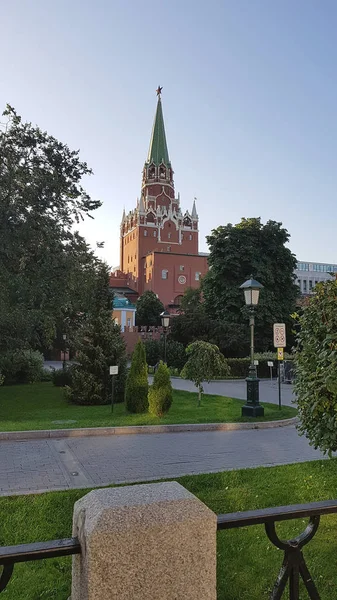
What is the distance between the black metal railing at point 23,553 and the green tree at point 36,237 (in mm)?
13036

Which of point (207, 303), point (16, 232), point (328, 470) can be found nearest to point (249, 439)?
point (328, 470)

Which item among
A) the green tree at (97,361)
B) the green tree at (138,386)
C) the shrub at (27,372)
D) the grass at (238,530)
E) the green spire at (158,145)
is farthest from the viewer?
the green spire at (158,145)

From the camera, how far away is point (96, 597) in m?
1.76

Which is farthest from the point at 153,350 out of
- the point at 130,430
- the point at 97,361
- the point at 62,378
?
the point at 130,430

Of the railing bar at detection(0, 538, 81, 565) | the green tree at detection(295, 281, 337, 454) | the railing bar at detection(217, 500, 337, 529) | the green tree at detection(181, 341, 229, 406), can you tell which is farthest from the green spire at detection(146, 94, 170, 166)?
the railing bar at detection(0, 538, 81, 565)

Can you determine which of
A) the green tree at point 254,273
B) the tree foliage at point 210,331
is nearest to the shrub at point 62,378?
the tree foliage at point 210,331

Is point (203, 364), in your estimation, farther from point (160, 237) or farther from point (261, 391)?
point (160, 237)

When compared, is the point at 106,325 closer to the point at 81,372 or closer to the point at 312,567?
the point at 81,372

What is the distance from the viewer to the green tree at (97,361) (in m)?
15.4

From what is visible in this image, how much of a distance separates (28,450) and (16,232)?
8719 mm

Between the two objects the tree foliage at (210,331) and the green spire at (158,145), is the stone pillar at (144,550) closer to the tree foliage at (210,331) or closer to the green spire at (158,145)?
the tree foliage at (210,331)

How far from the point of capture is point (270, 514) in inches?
78.7

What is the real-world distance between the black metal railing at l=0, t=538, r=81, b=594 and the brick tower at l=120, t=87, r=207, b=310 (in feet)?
239

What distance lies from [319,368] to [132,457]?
438 cm
